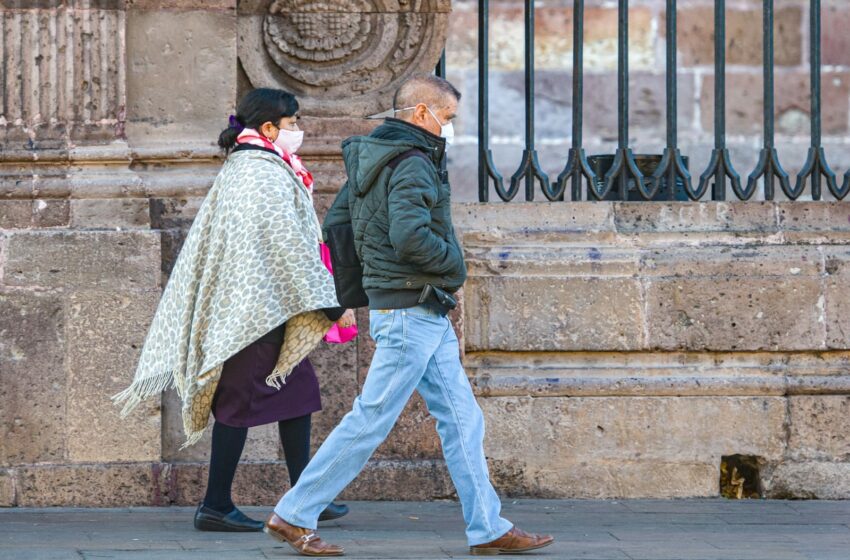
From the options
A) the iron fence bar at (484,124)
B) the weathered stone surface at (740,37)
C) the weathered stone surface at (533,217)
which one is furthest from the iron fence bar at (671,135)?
the weathered stone surface at (740,37)

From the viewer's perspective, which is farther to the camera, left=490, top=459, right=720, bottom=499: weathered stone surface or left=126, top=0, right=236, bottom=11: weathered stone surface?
left=490, top=459, right=720, bottom=499: weathered stone surface

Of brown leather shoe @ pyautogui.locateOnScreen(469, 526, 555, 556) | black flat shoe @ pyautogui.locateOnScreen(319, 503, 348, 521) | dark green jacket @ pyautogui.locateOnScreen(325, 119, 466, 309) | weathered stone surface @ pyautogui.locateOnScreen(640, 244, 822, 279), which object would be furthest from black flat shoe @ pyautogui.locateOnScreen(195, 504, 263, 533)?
weathered stone surface @ pyautogui.locateOnScreen(640, 244, 822, 279)

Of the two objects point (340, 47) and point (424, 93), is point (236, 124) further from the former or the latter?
point (340, 47)

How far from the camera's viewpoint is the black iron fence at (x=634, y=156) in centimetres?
762

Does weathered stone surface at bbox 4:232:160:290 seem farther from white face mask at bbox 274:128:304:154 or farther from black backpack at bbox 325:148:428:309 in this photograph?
black backpack at bbox 325:148:428:309

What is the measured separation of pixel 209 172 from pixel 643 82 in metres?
3.84

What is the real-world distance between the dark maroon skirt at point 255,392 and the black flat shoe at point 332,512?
43cm

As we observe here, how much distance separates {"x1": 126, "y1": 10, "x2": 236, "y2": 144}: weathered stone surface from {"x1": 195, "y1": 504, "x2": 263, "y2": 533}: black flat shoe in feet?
5.22

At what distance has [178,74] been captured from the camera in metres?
7.17

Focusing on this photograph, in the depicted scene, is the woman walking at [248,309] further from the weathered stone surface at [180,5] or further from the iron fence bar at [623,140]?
the iron fence bar at [623,140]

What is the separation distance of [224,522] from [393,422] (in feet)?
2.93

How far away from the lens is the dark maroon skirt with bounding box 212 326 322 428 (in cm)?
625

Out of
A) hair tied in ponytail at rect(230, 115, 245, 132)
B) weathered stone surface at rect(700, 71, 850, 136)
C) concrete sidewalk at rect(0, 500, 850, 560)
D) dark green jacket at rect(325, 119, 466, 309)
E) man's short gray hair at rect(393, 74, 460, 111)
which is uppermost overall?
weathered stone surface at rect(700, 71, 850, 136)

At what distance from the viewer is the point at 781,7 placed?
1029 cm
